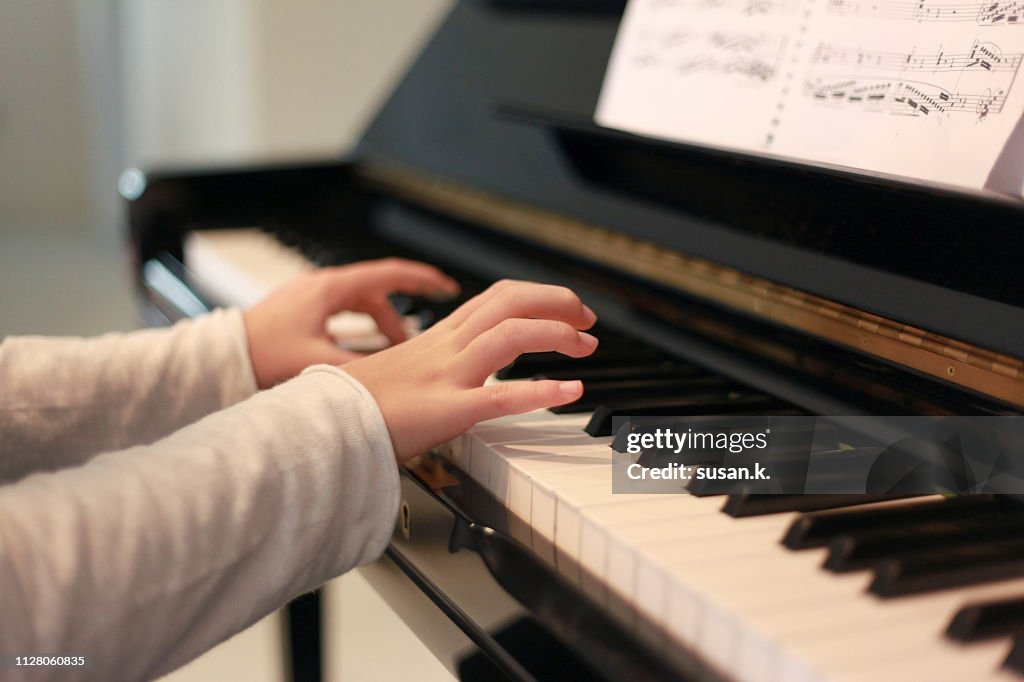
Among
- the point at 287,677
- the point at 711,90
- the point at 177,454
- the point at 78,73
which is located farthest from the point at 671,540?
the point at 78,73

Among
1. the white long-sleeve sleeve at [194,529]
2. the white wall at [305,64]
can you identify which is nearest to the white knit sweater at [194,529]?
the white long-sleeve sleeve at [194,529]

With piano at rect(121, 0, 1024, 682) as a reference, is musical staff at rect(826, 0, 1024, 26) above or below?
above

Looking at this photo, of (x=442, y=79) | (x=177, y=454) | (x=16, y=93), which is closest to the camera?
(x=177, y=454)

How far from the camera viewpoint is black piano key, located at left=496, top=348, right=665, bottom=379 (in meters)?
0.97

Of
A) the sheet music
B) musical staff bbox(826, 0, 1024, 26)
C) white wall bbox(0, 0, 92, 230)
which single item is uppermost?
musical staff bbox(826, 0, 1024, 26)

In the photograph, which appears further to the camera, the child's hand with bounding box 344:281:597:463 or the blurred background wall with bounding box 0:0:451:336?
the blurred background wall with bounding box 0:0:451:336

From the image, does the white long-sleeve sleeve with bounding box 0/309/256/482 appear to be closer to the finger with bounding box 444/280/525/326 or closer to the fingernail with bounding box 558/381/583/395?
the finger with bounding box 444/280/525/326

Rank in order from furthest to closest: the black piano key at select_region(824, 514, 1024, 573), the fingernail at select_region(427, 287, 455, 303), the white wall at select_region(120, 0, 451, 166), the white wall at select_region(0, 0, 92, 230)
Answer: the white wall at select_region(0, 0, 92, 230)
the white wall at select_region(120, 0, 451, 166)
the fingernail at select_region(427, 287, 455, 303)
the black piano key at select_region(824, 514, 1024, 573)

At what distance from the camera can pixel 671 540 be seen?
0.63 metres

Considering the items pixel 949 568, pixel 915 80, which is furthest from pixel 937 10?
A: pixel 949 568

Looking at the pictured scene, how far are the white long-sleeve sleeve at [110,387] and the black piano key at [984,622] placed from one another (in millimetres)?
741

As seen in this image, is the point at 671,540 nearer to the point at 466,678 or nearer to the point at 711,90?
the point at 466,678

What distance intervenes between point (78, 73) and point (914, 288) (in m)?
5.40

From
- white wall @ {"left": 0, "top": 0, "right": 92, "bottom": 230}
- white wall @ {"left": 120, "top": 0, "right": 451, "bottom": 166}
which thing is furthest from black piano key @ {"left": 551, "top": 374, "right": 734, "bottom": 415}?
white wall @ {"left": 0, "top": 0, "right": 92, "bottom": 230}
